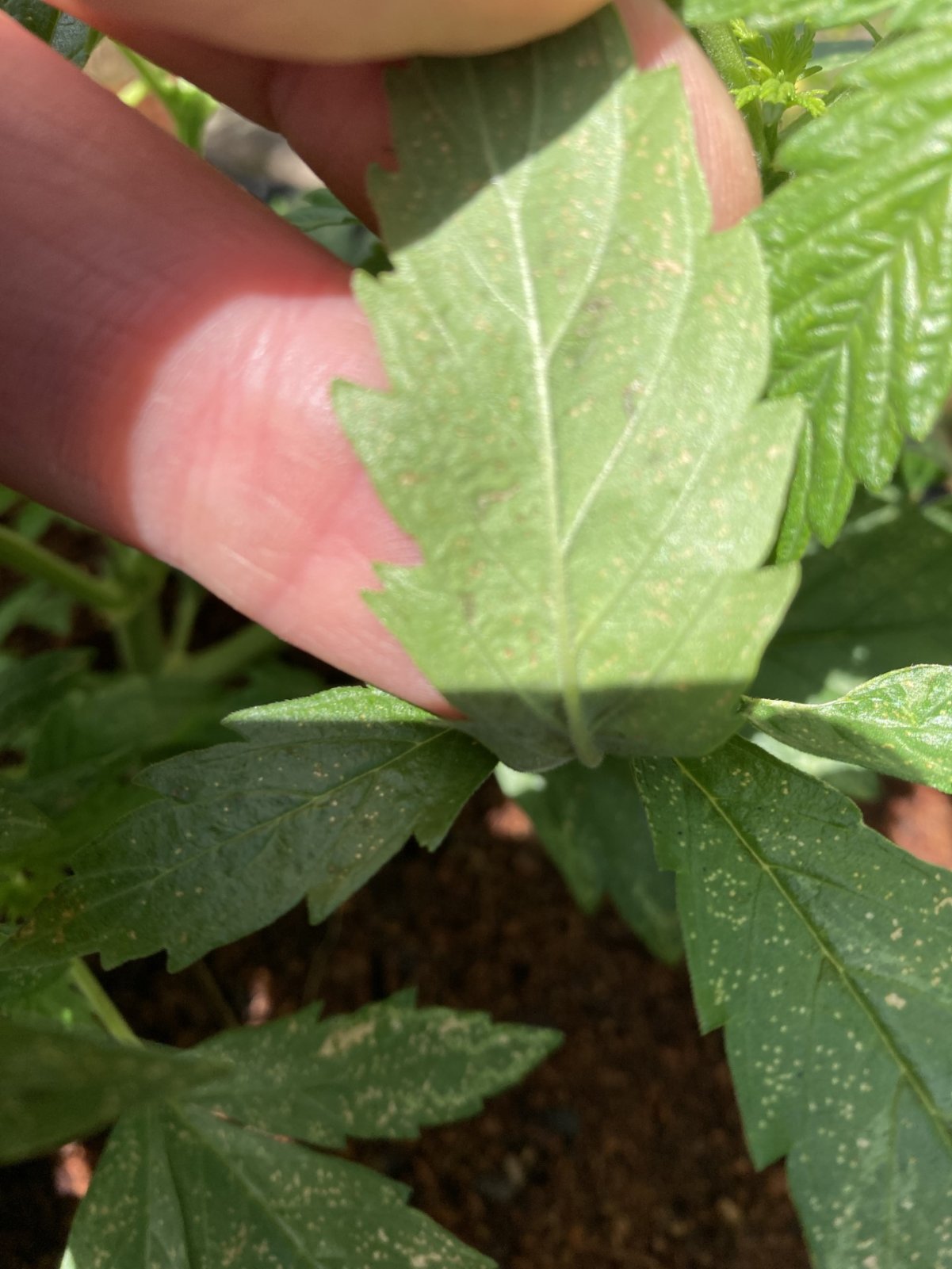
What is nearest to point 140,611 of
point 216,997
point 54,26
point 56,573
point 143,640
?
point 143,640

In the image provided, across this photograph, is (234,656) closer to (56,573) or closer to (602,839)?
(56,573)

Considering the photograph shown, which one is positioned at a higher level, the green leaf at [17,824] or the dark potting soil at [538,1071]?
the green leaf at [17,824]

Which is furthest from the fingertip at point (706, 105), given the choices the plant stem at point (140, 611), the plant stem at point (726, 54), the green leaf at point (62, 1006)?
the plant stem at point (140, 611)

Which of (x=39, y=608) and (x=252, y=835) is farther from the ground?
(x=252, y=835)

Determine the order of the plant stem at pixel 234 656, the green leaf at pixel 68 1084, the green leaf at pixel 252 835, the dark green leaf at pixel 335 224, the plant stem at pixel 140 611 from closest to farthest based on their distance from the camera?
the green leaf at pixel 68 1084 < the green leaf at pixel 252 835 < the dark green leaf at pixel 335 224 < the plant stem at pixel 140 611 < the plant stem at pixel 234 656

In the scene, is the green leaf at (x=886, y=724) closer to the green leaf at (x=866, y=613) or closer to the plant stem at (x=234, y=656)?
the green leaf at (x=866, y=613)

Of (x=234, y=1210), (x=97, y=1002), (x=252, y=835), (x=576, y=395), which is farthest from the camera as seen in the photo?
(x=97, y=1002)

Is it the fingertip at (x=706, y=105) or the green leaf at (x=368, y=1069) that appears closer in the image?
the fingertip at (x=706, y=105)
